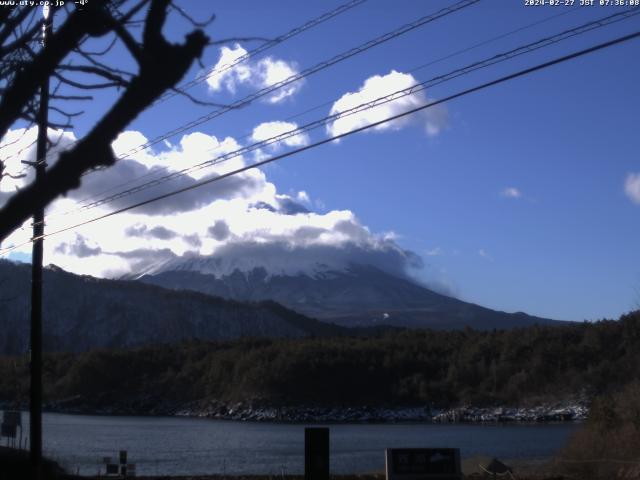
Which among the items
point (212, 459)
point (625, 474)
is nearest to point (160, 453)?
point (212, 459)

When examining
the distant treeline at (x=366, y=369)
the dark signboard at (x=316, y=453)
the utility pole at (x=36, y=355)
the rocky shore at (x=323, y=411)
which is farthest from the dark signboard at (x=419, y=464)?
the distant treeline at (x=366, y=369)

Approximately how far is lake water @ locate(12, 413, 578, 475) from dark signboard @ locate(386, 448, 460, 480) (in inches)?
676

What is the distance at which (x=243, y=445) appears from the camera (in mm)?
56125

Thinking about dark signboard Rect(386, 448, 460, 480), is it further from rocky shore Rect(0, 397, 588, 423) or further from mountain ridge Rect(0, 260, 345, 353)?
mountain ridge Rect(0, 260, 345, 353)

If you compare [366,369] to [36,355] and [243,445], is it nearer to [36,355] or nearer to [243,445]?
[243,445]

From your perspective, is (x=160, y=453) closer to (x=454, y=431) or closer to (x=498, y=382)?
(x=454, y=431)

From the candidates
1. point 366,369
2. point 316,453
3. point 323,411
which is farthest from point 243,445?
point 366,369

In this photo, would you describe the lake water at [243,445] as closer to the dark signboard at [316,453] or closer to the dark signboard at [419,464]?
the dark signboard at [419,464]

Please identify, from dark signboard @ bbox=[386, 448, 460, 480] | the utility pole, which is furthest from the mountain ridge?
dark signboard @ bbox=[386, 448, 460, 480]

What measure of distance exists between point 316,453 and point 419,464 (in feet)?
8.66

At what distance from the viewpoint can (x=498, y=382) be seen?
97.1 m

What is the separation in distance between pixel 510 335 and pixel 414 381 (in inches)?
492

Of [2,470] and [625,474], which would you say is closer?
[2,470]

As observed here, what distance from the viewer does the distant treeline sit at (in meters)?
92.4
